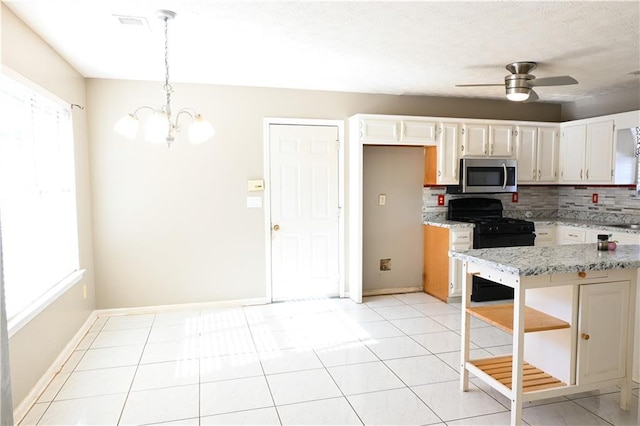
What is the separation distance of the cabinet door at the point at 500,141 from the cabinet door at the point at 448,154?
1.52ft

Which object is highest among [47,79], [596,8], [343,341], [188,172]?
[596,8]

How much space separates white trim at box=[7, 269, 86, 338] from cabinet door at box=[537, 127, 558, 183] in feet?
16.9

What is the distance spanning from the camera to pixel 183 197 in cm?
448

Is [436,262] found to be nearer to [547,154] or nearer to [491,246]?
[491,246]

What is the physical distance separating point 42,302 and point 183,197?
1.81 m

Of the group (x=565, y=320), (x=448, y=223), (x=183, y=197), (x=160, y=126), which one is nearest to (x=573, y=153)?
(x=448, y=223)

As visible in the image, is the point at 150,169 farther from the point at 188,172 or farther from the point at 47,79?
the point at 47,79

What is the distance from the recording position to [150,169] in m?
4.38

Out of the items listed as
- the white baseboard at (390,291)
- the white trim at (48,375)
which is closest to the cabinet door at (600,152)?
the white baseboard at (390,291)

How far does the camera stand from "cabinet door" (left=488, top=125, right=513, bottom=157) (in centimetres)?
508

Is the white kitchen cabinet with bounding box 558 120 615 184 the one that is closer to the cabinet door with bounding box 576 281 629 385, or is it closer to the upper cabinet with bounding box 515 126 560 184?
the upper cabinet with bounding box 515 126 560 184

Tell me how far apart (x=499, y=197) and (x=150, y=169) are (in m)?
4.20

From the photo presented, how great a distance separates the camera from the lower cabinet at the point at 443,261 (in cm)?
475

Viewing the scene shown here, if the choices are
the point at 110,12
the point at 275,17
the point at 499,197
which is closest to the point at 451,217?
the point at 499,197
